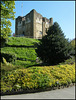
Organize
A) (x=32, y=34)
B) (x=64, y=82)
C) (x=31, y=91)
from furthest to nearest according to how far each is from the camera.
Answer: (x=32, y=34) → (x=64, y=82) → (x=31, y=91)

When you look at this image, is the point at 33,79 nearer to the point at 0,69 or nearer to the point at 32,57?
the point at 0,69

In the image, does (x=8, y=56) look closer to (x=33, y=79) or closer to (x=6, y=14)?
(x=6, y=14)

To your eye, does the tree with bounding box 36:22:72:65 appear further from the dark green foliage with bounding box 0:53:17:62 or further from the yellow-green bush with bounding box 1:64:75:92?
the dark green foliage with bounding box 0:53:17:62

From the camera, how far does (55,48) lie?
11531 mm

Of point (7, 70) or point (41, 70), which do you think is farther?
point (41, 70)

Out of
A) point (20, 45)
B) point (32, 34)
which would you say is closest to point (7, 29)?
point (20, 45)

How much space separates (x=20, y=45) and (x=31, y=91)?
54.3ft

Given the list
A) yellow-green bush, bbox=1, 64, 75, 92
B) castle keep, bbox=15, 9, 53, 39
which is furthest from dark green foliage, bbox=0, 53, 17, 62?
castle keep, bbox=15, 9, 53, 39

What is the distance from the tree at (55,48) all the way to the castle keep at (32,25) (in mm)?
28177

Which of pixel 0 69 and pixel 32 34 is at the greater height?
pixel 32 34

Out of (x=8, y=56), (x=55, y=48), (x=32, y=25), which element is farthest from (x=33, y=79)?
(x=32, y=25)

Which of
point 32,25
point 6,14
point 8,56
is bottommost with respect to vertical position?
point 8,56

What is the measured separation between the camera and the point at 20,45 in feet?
73.6

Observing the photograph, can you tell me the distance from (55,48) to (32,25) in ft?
107
